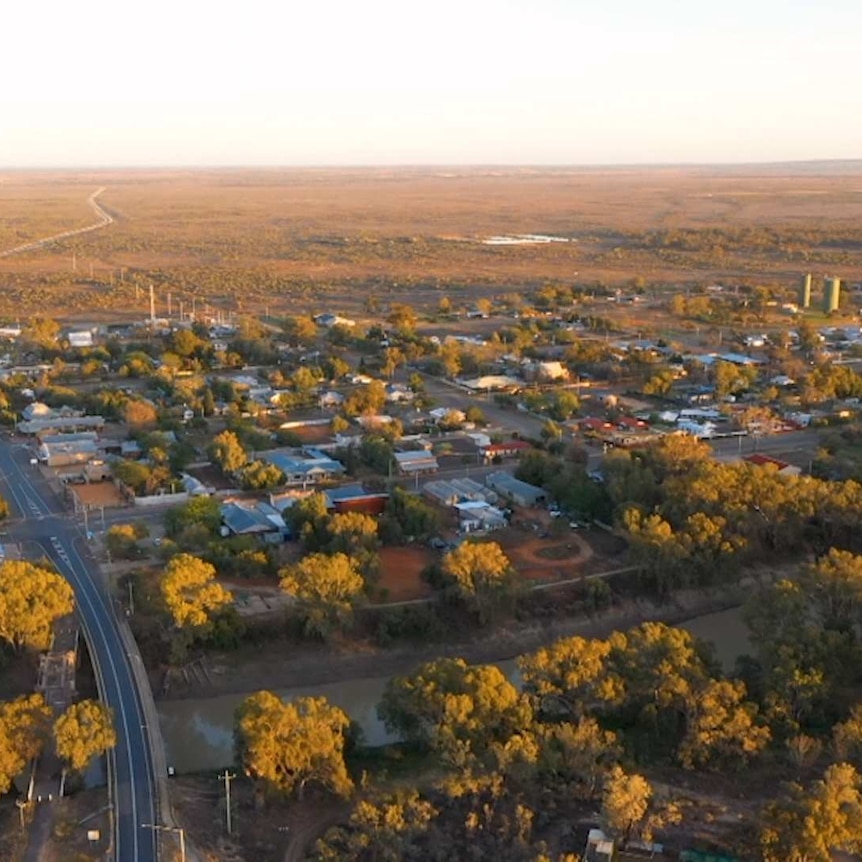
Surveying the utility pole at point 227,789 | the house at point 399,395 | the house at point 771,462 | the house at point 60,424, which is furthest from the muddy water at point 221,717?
the house at point 399,395

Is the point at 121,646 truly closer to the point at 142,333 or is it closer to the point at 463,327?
the point at 142,333

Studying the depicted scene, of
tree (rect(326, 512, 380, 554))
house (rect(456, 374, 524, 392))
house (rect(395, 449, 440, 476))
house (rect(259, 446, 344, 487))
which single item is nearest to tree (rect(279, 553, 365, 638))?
tree (rect(326, 512, 380, 554))

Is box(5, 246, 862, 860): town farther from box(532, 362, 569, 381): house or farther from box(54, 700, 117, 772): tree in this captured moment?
box(54, 700, 117, 772): tree

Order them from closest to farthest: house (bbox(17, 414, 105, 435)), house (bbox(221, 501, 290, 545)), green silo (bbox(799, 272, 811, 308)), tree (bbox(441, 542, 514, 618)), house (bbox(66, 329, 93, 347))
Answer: tree (bbox(441, 542, 514, 618)), house (bbox(221, 501, 290, 545)), house (bbox(17, 414, 105, 435)), house (bbox(66, 329, 93, 347)), green silo (bbox(799, 272, 811, 308))

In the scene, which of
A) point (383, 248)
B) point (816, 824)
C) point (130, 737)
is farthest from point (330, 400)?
point (383, 248)

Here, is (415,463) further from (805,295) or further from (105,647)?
(805,295)

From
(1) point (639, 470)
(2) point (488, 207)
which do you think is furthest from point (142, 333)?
(2) point (488, 207)

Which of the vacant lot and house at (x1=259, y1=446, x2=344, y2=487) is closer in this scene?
house at (x1=259, y1=446, x2=344, y2=487)

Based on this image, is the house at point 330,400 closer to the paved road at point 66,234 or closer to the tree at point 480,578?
the tree at point 480,578
